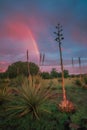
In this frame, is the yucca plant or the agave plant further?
the yucca plant

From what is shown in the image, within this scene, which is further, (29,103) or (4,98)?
(4,98)

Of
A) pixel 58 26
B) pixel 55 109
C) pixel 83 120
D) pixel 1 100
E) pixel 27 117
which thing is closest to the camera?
pixel 83 120

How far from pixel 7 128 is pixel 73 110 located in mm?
3008

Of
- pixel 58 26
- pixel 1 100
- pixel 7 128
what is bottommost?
pixel 7 128

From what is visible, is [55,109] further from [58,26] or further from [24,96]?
[58,26]

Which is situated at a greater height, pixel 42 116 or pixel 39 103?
pixel 39 103

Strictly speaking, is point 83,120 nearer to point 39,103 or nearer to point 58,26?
point 39,103

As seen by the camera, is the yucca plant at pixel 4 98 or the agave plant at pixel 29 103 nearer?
the agave plant at pixel 29 103

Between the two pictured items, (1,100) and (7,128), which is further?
(1,100)

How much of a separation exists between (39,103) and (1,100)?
10.3ft

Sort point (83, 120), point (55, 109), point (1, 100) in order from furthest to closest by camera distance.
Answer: point (1, 100) < point (55, 109) < point (83, 120)

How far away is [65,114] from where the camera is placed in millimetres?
8609

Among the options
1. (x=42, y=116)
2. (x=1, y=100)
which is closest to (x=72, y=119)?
(x=42, y=116)

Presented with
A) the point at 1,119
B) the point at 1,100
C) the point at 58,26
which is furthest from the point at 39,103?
the point at 58,26
